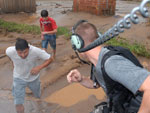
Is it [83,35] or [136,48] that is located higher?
[83,35]

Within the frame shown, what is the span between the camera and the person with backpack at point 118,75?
1.32 metres

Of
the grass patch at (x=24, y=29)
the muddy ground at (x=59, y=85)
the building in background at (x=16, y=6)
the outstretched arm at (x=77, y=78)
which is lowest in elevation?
the muddy ground at (x=59, y=85)

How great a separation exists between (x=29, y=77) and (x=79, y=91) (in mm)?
1437

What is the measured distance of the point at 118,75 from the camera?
1.37 meters

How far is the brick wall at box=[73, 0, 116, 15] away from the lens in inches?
432

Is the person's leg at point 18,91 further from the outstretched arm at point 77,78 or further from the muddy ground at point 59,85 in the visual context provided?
the outstretched arm at point 77,78

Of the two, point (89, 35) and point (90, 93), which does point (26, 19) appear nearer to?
point (90, 93)

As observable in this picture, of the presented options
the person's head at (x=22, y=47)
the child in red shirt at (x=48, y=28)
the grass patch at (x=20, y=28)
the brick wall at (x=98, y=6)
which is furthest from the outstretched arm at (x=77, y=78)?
the brick wall at (x=98, y=6)

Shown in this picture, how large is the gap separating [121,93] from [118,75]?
0.86 feet

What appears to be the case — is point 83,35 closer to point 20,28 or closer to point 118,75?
point 118,75

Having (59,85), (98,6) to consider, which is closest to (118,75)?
(59,85)

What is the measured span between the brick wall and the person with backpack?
944 cm

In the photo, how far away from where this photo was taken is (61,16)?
11875 millimetres

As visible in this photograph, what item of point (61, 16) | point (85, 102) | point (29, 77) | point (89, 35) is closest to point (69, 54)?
point (85, 102)
